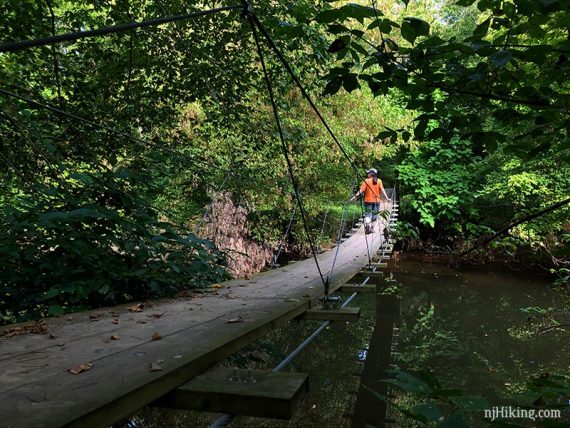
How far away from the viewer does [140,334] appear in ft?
5.03

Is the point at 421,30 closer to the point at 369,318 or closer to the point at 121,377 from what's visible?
the point at 121,377

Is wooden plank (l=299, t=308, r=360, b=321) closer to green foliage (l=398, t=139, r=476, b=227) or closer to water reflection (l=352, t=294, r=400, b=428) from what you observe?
water reflection (l=352, t=294, r=400, b=428)

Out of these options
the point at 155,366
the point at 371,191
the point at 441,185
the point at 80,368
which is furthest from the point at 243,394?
the point at 441,185

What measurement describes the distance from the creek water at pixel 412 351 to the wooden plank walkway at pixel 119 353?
1.02m

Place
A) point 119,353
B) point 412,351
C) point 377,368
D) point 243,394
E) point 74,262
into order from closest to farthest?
point 243,394 < point 119,353 < point 74,262 < point 377,368 < point 412,351

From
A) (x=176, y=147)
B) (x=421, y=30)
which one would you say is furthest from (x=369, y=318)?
(x=421, y=30)

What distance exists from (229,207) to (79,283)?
528 centimetres

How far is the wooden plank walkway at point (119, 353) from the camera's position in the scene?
0.92 m

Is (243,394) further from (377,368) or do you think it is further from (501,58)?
(377,368)

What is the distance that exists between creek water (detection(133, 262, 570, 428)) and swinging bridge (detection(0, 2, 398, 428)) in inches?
36.4

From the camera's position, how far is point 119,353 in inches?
51.3

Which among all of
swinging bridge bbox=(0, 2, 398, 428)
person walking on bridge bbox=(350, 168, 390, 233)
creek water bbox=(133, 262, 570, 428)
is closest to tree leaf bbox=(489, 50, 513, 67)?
swinging bridge bbox=(0, 2, 398, 428)

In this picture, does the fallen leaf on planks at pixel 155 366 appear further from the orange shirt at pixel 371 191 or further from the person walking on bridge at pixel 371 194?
the orange shirt at pixel 371 191

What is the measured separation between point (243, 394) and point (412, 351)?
17.3 ft
